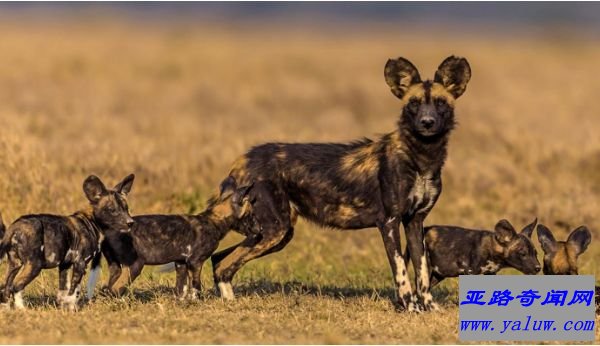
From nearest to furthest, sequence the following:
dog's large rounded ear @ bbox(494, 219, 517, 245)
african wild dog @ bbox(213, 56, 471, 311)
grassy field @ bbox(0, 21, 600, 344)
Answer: grassy field @ bbox(0, 21, 600, 344)
african wild dog @ bbox(213, 56, 471, 311)
dog's large rounded ear @ bbox(494, 219, 517, 245)

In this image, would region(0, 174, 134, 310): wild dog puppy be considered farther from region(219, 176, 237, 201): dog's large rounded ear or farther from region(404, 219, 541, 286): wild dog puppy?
region(404, 219, 541, 286): wild dog puppy

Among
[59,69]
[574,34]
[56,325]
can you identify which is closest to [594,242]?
[56,325]

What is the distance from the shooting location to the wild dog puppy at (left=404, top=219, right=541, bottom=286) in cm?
1055

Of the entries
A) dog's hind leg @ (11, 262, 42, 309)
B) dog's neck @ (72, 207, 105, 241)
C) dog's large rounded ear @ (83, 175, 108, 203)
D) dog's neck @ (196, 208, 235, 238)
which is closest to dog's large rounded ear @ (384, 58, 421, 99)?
dog's neck @ (196, 208, 235, 238)

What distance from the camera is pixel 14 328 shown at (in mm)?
9109

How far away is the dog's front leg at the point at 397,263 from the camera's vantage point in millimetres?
10414

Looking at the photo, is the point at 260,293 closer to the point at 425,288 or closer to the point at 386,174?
the point at 425,288

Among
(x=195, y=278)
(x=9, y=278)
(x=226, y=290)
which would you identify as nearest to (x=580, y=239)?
(x=226, y=290)

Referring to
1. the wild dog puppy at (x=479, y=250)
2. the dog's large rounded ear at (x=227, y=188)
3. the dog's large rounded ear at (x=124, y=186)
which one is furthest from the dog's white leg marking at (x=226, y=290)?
the wild dog puppy at (x=479, y=250)

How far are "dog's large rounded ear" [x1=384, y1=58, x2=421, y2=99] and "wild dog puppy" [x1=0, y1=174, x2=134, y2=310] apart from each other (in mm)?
2499

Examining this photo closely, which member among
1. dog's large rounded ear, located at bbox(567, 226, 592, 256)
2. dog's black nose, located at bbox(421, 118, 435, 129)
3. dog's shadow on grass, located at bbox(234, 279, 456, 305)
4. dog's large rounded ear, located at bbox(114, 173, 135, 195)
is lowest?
dog's shadow on grass, located at bbox(234, 279, 456, 305)

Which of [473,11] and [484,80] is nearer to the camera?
[484,80]

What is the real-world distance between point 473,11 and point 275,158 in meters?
166

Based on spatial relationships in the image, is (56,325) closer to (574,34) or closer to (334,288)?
(334,288)
